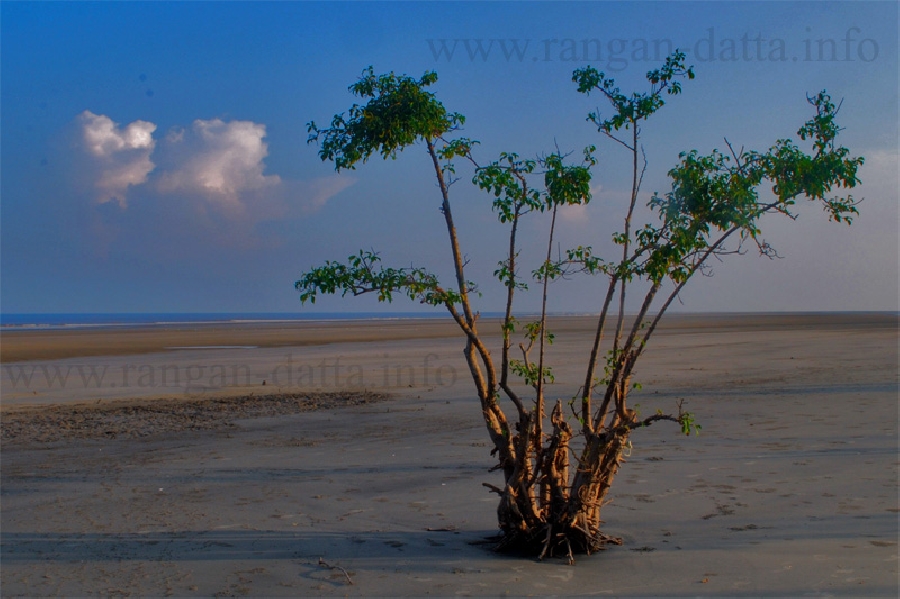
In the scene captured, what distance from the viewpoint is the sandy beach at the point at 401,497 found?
20.1 ft

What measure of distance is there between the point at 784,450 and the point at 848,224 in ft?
18.2

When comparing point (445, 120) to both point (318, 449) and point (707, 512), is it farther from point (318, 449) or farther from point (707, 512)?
point (318, 449)

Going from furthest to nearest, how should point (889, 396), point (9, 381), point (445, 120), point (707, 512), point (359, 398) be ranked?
point (9, 381) → point (359, 398) → point (889, 396) → point (707, 512) → point (445, 120)

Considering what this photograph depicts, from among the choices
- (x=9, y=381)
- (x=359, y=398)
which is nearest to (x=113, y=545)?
(x=359, y=398)

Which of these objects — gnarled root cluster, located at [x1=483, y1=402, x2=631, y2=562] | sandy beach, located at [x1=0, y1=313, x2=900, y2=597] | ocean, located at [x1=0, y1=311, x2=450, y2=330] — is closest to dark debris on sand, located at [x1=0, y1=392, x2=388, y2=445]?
sandy beach, located at [x1=0, y1=313, x2=900, y2=597]

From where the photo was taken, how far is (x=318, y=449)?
1176cm

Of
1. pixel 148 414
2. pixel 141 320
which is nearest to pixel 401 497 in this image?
pixel 148 414

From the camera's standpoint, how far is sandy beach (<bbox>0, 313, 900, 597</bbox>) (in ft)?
20.1

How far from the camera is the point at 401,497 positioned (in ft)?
28.7

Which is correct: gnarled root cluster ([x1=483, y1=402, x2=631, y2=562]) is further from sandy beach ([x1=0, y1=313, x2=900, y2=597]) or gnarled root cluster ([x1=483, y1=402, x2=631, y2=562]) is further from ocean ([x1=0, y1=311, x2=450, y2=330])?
ocean ([x1=0, y1=311, x2=450, y2=330])

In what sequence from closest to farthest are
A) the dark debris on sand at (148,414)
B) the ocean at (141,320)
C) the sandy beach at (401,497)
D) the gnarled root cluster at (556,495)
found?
1. the sandy beach at (401,497)
2. the gnarled root cluster at (556,495)
3. the dark debris on sand at (148,414)
4. the ocean at (141,320)

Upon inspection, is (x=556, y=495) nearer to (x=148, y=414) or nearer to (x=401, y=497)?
(x=401, y=497)

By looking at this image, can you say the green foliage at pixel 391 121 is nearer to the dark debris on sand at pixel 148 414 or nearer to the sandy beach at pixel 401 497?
the sandy beach at pixel 401 497

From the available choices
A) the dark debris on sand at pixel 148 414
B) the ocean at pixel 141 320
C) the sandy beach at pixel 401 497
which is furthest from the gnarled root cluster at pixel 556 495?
the ocean at pixel 141 320
